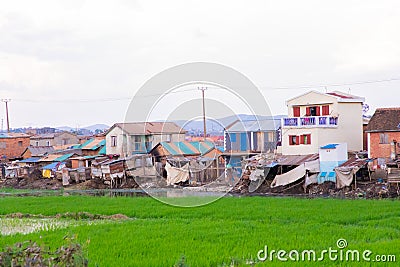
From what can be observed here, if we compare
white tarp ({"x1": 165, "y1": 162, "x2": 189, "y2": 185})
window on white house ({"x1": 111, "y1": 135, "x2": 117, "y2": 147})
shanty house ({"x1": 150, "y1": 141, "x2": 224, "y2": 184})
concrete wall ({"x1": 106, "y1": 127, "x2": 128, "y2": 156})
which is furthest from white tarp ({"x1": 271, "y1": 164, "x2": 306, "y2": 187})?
window on white house ({"x1": 111, "y1": 135, "x2": 117, "y2": 147})

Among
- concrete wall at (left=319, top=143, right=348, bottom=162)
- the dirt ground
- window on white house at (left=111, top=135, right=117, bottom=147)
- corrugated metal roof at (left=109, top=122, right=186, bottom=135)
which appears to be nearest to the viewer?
the dirt ground

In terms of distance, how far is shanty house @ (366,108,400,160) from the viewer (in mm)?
22375

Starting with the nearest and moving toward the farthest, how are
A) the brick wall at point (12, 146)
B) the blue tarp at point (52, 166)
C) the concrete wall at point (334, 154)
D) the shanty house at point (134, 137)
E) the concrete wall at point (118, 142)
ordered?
the concrete wall at point (334, 154) < the blue tarp at point (52, 166) < the shanty house at point (134, 137) < the concrete wall at point (118, 142) < the brick wall at point (12, 146)

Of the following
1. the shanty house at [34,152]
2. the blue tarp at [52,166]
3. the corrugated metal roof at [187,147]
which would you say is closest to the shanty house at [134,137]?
the corrugated metal roof at [187,147]

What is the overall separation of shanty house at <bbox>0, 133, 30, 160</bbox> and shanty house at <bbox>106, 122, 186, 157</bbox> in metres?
8.98

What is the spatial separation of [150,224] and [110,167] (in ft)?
52.0

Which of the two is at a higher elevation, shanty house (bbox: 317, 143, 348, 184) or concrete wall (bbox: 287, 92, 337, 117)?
concrete wall (bbox: 287, 92, 337, 117)

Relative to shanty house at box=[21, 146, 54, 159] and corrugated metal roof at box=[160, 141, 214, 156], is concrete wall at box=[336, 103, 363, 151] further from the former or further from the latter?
shanty house at box=[21, 146, 54, 159]

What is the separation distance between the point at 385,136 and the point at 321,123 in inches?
132

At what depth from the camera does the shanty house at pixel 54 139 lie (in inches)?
1815

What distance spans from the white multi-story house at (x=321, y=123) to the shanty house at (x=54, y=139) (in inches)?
1013

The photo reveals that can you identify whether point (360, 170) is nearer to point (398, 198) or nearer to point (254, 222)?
point (398, 198)

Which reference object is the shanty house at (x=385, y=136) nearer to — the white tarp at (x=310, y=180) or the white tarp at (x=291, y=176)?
the white tarp at (x=310, y=180)

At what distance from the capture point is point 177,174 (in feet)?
92.0
